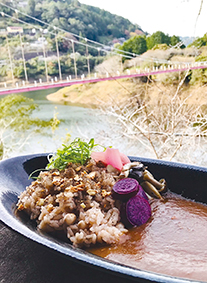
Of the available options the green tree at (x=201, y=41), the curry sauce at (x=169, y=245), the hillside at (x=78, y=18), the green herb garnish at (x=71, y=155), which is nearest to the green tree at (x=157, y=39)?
the green tree at (x=201, y=41)

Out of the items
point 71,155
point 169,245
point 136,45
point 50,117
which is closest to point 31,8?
point 136,45

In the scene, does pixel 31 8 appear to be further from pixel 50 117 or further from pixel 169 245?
pixel 169 245

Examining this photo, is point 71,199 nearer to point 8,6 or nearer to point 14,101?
point 14,101

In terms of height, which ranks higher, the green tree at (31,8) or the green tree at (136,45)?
the green tree at (31,8)

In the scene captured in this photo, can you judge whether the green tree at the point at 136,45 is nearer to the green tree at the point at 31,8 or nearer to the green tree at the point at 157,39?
the green tree at the point at 157,39

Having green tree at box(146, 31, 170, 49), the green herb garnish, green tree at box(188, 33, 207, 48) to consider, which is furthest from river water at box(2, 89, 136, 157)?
the green herb garnish

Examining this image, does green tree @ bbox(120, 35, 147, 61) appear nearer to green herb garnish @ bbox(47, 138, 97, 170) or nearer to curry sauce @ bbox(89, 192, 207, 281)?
green herb garnish @ bbox(47, 138, 97, 170)
